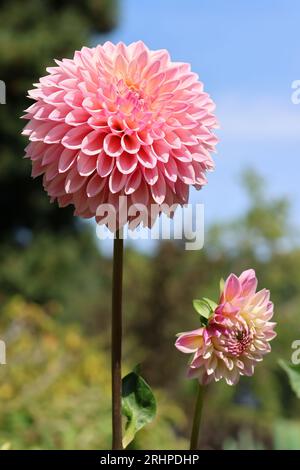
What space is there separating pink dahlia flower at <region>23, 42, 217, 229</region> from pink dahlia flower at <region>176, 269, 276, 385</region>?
0.16m

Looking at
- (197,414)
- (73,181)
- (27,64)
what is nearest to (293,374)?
(197,414)

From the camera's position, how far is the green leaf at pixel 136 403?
1.00 meters

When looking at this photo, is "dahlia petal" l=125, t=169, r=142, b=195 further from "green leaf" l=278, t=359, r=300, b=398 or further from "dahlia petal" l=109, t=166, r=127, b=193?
"green leaf" l=278, t=359, r=300, b=398

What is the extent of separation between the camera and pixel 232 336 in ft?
3.11

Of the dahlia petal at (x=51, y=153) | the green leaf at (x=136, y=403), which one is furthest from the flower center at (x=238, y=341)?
the dahlia petal at (x=51, y=153)

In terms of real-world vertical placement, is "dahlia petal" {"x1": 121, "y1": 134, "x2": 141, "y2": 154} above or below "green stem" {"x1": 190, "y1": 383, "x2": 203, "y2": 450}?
above

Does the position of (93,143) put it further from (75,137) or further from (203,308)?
(203,308)

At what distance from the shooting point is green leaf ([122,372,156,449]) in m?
1.00

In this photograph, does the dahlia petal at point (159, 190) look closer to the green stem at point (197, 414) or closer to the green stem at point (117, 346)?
the green stem at point (117, 346)

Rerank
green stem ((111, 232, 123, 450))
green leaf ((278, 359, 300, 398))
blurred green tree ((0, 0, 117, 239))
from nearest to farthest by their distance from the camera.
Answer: green stem ((111, 232, 123, 450)), green leaf ((278, 359, 300, 398)), blurred green tree ((0, 0, 117, 239))

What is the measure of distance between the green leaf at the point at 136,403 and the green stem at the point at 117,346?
0.16 ft

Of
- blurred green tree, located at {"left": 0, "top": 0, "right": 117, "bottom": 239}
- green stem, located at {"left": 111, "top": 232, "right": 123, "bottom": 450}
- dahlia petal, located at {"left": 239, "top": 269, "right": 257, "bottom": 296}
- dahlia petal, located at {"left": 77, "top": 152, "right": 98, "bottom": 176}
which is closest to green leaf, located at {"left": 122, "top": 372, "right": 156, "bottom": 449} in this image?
green stem, located at {"left": 111, "top": 232, "right": 123, "bottom": 450}

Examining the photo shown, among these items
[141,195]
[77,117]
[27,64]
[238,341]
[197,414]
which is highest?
[27,64]

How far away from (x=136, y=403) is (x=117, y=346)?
0.12 metres
